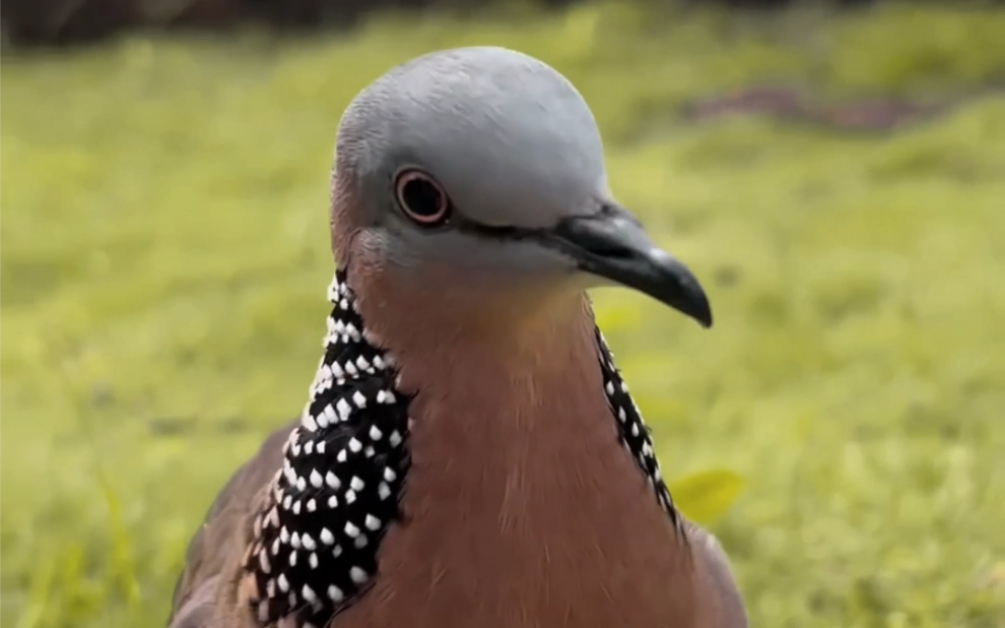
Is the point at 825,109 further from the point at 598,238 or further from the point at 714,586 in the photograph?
the point at 598,238

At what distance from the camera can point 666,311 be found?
7.88ft

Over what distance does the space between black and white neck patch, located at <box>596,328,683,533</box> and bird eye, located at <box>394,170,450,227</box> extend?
0.19 meters

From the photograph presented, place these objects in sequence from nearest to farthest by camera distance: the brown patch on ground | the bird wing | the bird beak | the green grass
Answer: the bird beak → the bird wing → the green grass → the brown patch on ground

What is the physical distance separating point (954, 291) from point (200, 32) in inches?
141

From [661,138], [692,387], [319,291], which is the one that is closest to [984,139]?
[661,138]

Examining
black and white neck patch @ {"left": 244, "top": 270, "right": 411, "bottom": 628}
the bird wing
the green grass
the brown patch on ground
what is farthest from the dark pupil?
the brown patch on ground

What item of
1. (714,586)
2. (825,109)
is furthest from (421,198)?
(825,109)

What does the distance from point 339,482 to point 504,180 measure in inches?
10.9

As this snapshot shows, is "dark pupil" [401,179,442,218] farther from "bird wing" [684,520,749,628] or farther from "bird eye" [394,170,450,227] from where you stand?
"bird wing" [684,520,749,628]

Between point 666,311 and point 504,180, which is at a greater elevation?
point 666,311

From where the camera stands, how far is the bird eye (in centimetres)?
78

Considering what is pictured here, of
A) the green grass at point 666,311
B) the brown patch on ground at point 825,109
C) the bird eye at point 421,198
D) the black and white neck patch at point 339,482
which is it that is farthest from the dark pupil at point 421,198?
the brown patch on ground at point 825,109

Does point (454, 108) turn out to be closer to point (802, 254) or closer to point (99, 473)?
point (99, 473)

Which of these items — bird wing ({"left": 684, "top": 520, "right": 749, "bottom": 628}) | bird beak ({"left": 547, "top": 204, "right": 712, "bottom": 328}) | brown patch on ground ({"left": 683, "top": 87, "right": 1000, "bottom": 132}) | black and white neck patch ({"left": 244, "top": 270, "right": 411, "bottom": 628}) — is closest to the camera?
bird beak ({"left": 547, "top": 204, "right": 712, "bottom": 328})
